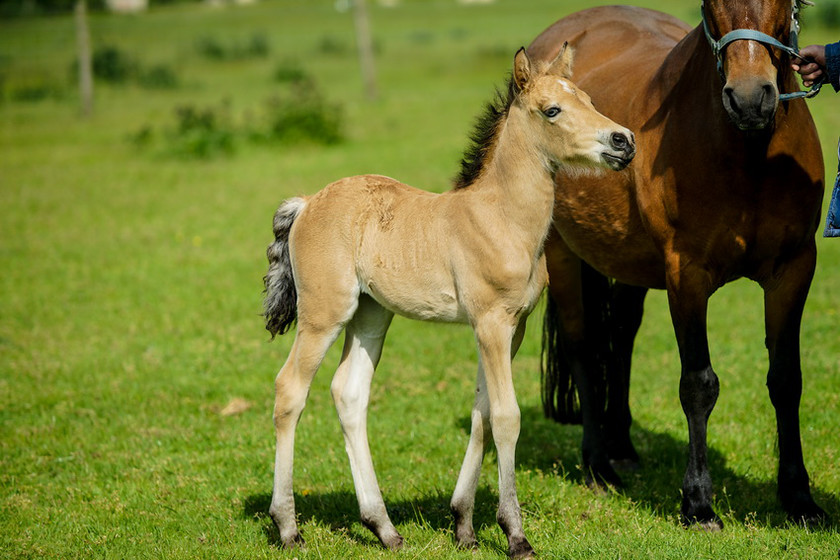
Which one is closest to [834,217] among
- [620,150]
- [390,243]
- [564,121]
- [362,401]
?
[620,150]

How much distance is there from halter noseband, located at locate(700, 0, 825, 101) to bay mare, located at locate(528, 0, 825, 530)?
0.07ft

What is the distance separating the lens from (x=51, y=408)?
6316mm

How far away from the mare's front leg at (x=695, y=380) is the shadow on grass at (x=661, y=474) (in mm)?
185

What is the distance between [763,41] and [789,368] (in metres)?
1.52

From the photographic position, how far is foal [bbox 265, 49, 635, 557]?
12.0 feet

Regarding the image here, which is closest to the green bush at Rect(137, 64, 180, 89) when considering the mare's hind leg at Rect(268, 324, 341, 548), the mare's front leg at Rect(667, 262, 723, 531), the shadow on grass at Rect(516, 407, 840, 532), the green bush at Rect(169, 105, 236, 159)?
the green bush at Rect(169, 105, 236, 159)

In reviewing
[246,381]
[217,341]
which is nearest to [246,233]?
[217,341]

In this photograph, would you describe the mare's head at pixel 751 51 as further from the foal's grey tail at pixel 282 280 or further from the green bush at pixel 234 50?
the green bush at pixel 234 50

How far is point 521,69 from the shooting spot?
3.61 metres

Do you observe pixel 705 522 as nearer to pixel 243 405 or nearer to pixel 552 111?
pixel 552 111

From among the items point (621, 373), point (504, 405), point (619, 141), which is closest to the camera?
point (619, 141)

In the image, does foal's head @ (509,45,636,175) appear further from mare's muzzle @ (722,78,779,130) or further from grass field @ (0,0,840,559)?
grass field @ (0,0,840,559)

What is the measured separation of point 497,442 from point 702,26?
6.92 ft

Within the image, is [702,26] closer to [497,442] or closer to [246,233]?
[497,442]
